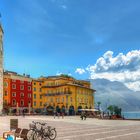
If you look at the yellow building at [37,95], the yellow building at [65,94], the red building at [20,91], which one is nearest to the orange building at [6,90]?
the red building at [20,91]

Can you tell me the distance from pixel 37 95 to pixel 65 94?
10581 mm

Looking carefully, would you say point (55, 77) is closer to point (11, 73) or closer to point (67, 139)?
point (11, 73)

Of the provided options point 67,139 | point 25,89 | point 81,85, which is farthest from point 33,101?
point 67,139

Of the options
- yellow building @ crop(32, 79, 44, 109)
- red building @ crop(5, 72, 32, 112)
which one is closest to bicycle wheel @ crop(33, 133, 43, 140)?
red building @ crop(5, 72, 32, 112)

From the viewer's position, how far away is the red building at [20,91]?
400 feet

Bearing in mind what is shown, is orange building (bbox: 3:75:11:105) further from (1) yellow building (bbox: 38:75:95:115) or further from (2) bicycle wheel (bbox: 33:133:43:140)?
(2) bicycle wheel (bbox: 33:133:43:140)

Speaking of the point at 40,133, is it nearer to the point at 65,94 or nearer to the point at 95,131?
the point at 95,131

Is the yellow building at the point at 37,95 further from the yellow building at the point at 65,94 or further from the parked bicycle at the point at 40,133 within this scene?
the parked bicycle at the point at 40,133

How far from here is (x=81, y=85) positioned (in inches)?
5300

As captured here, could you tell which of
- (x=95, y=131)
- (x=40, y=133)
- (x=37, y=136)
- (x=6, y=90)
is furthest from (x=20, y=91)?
(x=37, y=136)

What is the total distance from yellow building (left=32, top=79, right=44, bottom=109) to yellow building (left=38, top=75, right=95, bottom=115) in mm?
1258

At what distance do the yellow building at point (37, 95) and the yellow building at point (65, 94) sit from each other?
4.13ft

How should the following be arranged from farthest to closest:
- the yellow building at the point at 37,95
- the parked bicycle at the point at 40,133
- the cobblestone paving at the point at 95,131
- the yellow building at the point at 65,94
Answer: the yellow building at the point at 37,95, the yellow building at the point at 65,94, the cobblestone paving at the point at 95,131, the parked bicycle at the point at 40,133

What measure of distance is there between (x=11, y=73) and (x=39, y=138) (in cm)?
10296
